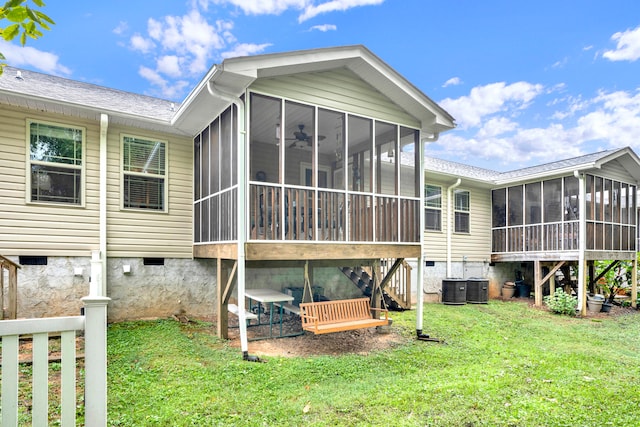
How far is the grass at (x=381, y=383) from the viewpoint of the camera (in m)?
3.60

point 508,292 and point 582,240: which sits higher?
point 582,240

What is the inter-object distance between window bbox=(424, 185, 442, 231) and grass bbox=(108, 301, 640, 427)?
5.06 meters

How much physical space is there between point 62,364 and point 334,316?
15.7 ft

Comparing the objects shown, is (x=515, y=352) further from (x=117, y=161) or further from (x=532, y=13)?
(x=532, y=13)

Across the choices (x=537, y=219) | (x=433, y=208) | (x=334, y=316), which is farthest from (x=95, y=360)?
(x=537, y=219)

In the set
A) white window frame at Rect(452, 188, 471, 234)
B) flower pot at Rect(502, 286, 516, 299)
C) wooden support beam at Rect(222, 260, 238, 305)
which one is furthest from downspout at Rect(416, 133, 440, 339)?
flower pot at Rect(502, 286, 516, 299)

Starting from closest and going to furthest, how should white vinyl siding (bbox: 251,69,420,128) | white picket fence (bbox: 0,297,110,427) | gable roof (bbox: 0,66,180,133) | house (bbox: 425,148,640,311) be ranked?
white picket fence (bbox: 0,297,110,427) < white vinyl siding (bbox: 251,69,420,128) < gable roof (bbox: 0,66,180,133) < house (bbox: 425,148,640,311)

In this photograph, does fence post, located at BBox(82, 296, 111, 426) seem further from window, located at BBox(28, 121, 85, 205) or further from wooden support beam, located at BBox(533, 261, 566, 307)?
wooden support beam, located at BBox(533, 261, 566, 307)

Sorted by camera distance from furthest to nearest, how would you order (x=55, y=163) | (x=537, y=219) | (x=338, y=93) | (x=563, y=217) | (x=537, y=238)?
(x=537, y=219), (x=537, y=238), (x=563, y=217), (x=55, y=163), (x=338, y=93)

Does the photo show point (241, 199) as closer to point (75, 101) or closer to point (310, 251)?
point (310, 251)

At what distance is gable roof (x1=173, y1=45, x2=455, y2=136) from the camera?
5156 mm

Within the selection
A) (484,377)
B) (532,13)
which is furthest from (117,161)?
(532,13)

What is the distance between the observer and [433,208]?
38.5 ft

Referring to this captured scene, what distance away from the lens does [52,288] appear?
6.42m
